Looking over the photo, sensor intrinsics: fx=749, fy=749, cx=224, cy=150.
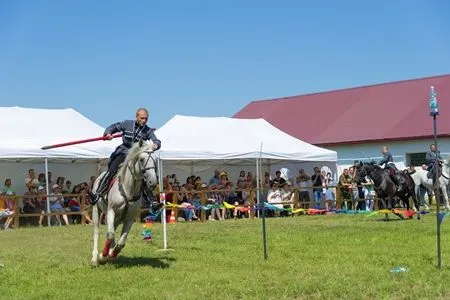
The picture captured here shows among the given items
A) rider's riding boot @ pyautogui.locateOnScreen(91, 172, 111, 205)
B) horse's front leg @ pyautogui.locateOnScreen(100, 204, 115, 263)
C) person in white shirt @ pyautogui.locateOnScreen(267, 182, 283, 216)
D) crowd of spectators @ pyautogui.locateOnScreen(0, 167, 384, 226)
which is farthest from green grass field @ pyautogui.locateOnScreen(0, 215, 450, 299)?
person in white shirt @ pyautogui.locateOnScreen(267, 182, 283, 216)

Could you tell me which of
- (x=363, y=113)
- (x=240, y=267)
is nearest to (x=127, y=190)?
(x=240, y=267)

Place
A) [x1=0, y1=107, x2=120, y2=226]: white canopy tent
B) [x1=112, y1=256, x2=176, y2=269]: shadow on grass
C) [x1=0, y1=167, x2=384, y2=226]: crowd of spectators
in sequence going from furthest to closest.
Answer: [x1=0, y1=167, x2=384, y2=226]: crowd of spectators
[x1=0, y1=107, x2=120, y2=226]: white canopy tent
[x1=112, y1=256, x2=176, y2=269]: shadow on grass

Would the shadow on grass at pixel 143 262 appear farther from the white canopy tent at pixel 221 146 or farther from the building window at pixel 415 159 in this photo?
the building window at pixel 415 159

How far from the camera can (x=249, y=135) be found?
1089 inches

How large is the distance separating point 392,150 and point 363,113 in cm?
413

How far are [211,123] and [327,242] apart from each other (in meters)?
13.7

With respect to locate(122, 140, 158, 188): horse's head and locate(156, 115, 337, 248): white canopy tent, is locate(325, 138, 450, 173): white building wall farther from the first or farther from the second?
locate(122, 140, 158, 188): horse's head

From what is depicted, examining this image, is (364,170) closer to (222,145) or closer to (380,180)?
(380,180)

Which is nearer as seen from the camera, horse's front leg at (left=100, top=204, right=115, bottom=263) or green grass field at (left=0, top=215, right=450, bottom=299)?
green grass field at (left=0, top=215, right=450, bottom=299)

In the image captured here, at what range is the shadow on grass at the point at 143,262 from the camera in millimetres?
11688

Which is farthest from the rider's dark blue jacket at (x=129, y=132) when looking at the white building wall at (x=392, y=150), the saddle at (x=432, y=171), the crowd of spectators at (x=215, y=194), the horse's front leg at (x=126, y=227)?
the white building wall at (x=392, y=150)

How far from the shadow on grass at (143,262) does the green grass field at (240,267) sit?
0.05 ft

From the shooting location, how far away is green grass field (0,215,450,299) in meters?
9.12

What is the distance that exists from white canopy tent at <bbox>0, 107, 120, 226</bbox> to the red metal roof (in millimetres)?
19311
